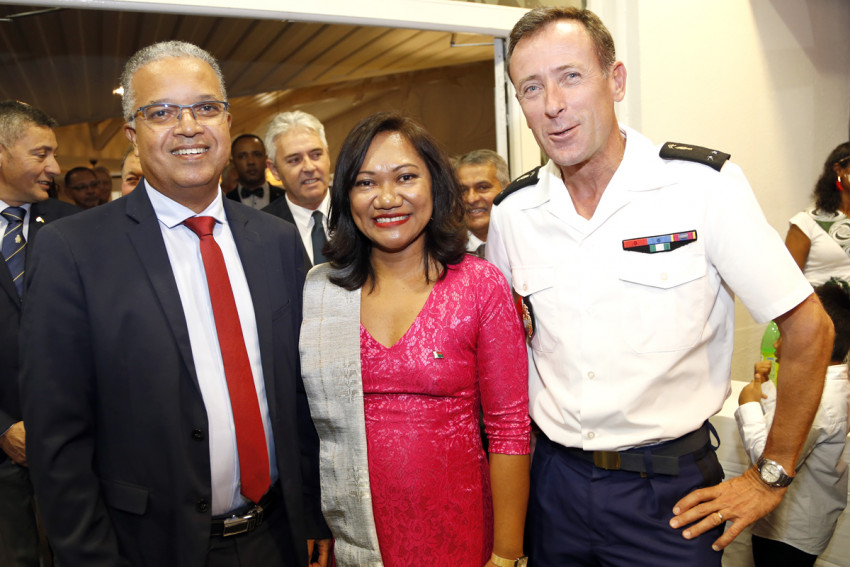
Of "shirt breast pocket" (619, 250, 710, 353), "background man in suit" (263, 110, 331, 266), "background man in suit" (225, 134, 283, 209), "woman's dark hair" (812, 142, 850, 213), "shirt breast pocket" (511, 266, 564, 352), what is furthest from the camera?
"background man in suit" (225, 134, 283, 209)

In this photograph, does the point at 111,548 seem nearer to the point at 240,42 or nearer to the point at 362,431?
the point at 362,431

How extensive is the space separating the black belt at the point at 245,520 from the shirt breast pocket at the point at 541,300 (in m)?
0.77

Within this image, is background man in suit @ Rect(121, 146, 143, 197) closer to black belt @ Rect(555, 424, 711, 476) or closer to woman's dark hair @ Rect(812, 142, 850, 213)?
black belt @ Rect(555, 424, 711, 476)

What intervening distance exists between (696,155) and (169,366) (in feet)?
4.28

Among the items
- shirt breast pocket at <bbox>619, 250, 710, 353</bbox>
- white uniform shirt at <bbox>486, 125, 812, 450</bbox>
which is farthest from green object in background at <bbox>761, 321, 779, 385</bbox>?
shirt breast pocket at <bbox>619, 250, 710, 353</bbox>

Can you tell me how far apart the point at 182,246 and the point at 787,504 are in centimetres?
202

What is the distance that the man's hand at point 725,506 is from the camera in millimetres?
1377

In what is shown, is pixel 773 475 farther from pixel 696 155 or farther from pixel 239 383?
pixel 239 383

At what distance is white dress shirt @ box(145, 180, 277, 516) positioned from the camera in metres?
1.47

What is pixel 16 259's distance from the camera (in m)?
2.51

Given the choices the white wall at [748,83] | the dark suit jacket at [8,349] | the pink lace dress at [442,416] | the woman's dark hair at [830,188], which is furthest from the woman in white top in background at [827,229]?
the dark suit jacket at [8,349]

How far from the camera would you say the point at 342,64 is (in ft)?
12.0

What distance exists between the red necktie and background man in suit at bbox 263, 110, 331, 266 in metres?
1.34

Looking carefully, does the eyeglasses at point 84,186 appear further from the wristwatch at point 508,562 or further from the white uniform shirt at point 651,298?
the wristwatch at point 508,562
